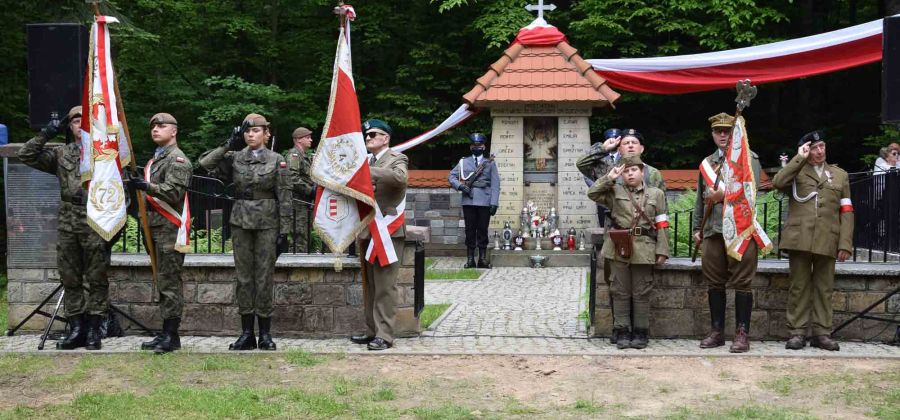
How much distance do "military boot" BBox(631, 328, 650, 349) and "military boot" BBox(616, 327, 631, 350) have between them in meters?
0.04

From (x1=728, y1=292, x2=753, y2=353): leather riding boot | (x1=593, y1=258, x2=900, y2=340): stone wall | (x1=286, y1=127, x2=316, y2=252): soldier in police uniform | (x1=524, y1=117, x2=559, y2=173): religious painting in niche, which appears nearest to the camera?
(x1=728, y1=292, x2=753, y2=353): leather riding boot

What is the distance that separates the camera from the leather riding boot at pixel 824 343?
25.8 feet

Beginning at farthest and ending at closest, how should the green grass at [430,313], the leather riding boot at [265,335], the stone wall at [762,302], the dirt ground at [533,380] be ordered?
the green grass at [430,313] → the stone wall at [762,302] → the leather riding boot at [265,335] → the dirt ground at [533,380]

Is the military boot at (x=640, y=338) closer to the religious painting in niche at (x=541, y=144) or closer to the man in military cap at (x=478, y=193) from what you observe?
the man in military cap at (x=478, y=193)

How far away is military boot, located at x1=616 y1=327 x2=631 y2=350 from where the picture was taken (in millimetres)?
7992

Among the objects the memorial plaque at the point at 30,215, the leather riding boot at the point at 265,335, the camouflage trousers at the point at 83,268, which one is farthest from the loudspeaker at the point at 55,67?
the leather riding boot at the point at 265,335

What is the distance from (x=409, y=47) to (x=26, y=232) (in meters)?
15.4

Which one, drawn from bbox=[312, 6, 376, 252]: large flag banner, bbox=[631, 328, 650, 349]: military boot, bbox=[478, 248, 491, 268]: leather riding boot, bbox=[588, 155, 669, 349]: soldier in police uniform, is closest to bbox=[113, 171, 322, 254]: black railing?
bbox=[312, 6, 376, 252]: large flag banner

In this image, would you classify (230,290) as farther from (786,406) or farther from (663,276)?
(786,406)

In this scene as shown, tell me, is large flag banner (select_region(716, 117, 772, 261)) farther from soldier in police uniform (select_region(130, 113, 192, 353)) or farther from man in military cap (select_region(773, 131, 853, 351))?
soldier in police uniform (select_region(130, 113, 192, 353))

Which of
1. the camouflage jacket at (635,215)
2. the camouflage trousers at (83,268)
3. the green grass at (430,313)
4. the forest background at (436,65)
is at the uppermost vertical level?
the forest background at (436,65)

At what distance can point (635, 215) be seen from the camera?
802 cm

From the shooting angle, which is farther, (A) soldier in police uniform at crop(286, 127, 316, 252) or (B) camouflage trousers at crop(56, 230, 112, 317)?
(A) soldier in police uniform at crop(286, 127, 316, 252)

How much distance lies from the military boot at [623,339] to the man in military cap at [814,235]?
1276mm
